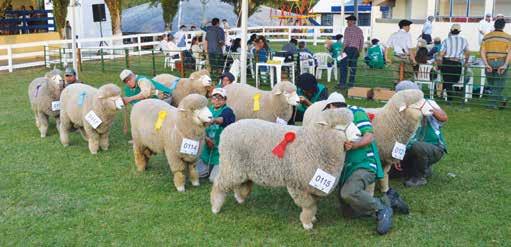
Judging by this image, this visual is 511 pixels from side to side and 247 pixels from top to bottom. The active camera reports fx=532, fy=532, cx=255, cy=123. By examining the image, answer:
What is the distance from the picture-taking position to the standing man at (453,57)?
35.8 feet

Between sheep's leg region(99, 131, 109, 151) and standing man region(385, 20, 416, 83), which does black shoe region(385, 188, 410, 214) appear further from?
standing man region(385, 20, 416, 83)

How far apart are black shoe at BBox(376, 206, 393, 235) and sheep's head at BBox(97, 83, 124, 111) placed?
154 inches

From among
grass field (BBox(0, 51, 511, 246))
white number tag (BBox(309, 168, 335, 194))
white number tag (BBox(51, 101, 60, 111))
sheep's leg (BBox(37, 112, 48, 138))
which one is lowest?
grass field (BBox(0, 51, 511, 246))

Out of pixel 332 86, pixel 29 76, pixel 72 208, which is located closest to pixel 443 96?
pixel 332 86

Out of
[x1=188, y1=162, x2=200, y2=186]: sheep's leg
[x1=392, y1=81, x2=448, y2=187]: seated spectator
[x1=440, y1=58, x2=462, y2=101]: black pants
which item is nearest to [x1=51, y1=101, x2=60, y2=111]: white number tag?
[x1=188, y1=162, x2=200, y2=186]: sheep's leg

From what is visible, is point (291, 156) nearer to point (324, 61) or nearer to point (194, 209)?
point (194, 209)

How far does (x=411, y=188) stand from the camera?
5996 mm

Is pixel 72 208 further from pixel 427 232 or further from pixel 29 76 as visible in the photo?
pixel 29 76

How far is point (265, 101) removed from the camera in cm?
697

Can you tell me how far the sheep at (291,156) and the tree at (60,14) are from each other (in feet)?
63.3

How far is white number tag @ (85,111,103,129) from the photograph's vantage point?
7387 millimetres

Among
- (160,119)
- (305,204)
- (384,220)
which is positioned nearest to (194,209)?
(160,119)

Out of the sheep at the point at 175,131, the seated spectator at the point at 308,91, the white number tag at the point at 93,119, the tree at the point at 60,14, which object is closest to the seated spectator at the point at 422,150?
the seated spectator at the point at 308,91

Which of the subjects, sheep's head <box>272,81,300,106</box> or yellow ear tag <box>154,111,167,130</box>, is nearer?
yellow ear tag <box>154,111,167,130</box>
